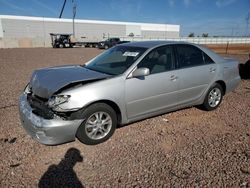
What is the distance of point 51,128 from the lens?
3.05m

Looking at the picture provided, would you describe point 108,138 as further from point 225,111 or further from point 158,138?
point 225,111

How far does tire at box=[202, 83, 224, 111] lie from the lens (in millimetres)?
4914

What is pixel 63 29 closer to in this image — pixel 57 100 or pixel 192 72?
pixel 192 72

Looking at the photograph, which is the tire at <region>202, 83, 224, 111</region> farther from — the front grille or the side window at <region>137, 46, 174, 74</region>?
the front grille

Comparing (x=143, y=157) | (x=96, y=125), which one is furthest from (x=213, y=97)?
(x=96, y=125)

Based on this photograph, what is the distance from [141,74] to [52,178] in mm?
2001

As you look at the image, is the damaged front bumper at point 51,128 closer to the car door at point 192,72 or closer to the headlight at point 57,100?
the headlight at point 57,100

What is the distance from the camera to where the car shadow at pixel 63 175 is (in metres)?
2.67

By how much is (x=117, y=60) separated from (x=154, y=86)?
38.3 inches

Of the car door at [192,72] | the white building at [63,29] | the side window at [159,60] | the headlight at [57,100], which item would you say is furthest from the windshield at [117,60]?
the white building at [63,29]

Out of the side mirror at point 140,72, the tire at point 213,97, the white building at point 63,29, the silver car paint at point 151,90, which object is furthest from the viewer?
the white building at point 63,29

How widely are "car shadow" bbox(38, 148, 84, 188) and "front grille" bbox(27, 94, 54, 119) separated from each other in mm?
671

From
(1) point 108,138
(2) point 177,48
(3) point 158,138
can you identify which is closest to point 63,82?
(1) point 108,138

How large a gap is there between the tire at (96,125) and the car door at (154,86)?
350 millimetres
